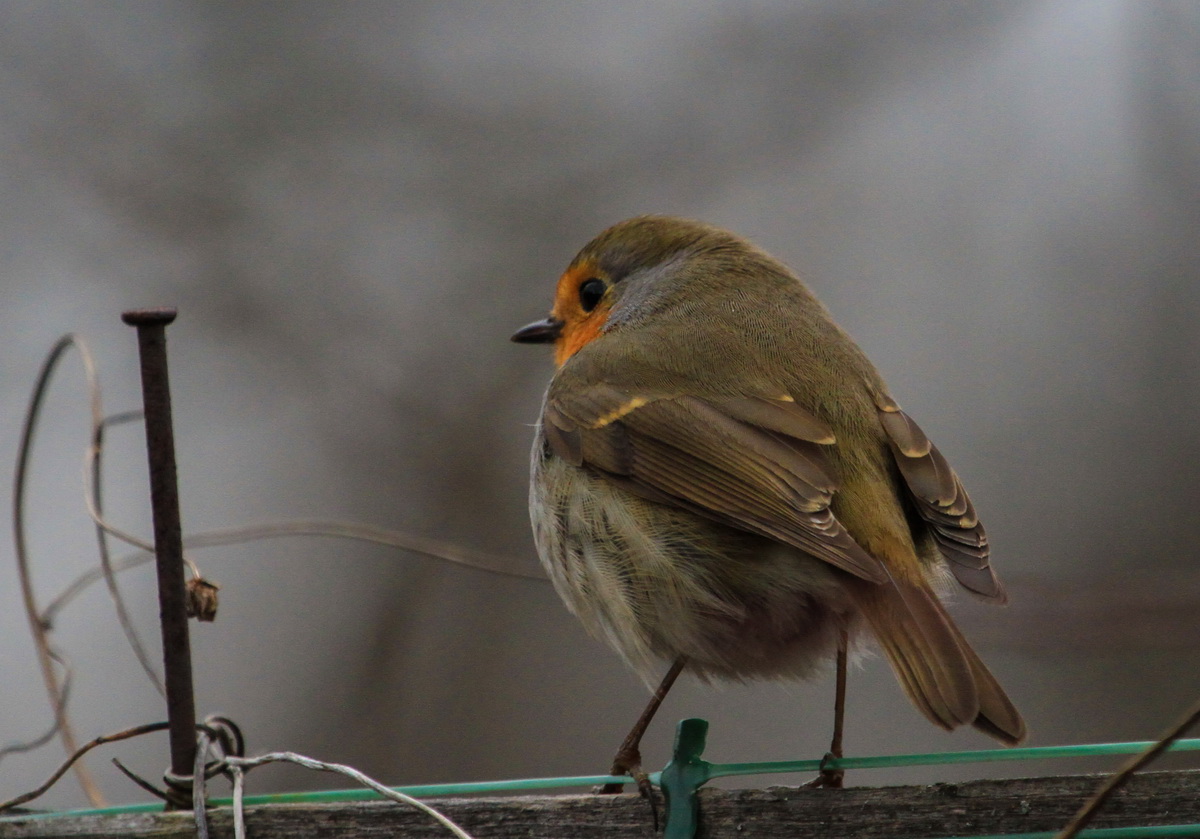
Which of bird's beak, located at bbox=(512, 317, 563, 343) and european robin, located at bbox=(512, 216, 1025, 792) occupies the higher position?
bird's beak, located at bbox=(512, 317, 563, 343)

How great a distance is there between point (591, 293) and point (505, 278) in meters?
2.48

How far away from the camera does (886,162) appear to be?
6449mm

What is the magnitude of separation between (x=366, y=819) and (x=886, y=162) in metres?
5.14

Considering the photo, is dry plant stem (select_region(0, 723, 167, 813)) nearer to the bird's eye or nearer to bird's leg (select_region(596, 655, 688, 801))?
bird's leg (select_region(596, 655, 688, 801))

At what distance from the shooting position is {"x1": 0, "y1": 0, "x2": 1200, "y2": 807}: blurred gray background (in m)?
5.63

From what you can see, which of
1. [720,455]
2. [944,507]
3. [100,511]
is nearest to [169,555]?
[100,511]

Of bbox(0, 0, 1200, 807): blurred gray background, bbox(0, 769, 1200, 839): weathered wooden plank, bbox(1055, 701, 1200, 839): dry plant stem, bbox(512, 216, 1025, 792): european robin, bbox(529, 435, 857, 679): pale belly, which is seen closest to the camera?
bbox(1055, 701, 1200, 839): dry plant stem

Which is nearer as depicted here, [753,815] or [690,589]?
[753,815]

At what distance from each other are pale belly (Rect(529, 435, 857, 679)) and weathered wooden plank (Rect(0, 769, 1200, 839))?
0.55 metres

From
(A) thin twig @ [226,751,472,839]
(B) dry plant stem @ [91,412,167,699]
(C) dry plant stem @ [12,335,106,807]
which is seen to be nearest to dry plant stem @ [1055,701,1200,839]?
(A) thin twig @ [226,751,472,839]

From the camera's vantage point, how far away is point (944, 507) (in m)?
2.67

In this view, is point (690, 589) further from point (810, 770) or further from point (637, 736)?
point (810, 770)

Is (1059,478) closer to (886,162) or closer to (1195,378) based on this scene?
(1195,378)

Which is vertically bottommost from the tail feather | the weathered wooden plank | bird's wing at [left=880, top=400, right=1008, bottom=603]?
the weathered wooden plank
